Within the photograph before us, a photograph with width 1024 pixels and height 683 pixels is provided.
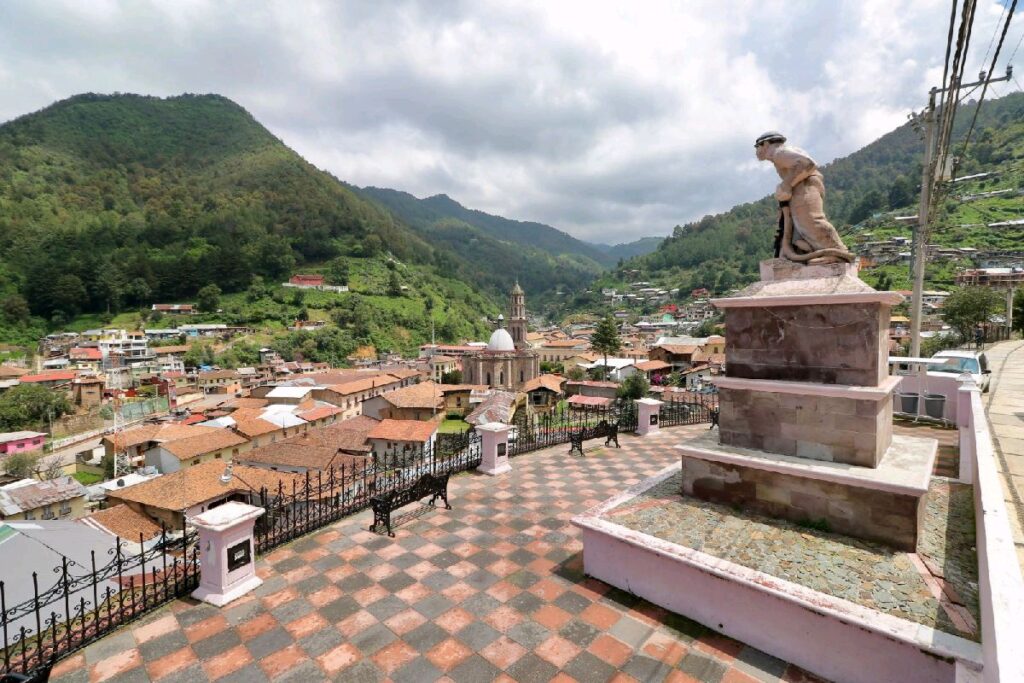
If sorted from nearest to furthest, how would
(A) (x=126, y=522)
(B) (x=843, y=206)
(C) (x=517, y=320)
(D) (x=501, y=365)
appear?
1. (A) (x=126, y=522)
2. (D) (x=501, y=365)
3. (C) (x=517, y=320)
4. (B) (x=843, y=206)

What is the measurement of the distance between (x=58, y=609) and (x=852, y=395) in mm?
11508

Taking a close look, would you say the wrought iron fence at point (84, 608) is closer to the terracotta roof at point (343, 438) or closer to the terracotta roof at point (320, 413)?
the terracotta roof at point (343, 438)

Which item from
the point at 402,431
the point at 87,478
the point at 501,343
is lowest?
the point at 87,478

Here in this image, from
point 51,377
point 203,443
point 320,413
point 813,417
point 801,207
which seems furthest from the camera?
point 51,377

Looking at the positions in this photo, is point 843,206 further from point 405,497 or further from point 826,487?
point 405,497

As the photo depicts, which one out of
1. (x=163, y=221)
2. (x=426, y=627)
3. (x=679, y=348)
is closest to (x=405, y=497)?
(x=426, y=627)

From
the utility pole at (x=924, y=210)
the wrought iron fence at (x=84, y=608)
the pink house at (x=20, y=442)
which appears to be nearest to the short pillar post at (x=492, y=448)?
the wrought iron fence at (x=84, y=608)

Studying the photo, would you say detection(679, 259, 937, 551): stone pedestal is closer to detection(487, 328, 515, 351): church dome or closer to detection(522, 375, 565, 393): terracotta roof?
detection(522, 375, 565, 393): terracotta roof

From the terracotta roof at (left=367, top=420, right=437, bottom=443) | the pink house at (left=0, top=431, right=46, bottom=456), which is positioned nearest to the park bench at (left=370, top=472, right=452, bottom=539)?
the terracotta roof at (left=367, top=420, right=437, bottom=443)

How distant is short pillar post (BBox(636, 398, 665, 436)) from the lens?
13.4m

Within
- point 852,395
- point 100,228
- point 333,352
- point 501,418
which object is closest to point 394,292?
point 333,352

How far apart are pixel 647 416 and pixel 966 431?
7.28 m

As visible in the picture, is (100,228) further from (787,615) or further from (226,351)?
(787,615)

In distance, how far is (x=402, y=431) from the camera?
2656cm
